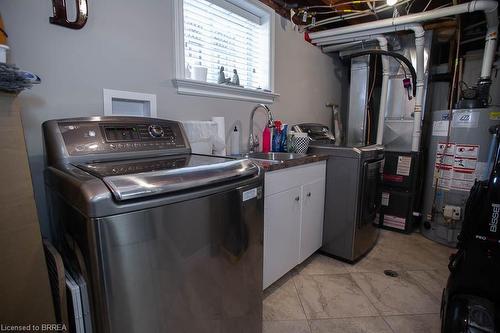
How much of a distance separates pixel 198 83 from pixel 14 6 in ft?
2.86

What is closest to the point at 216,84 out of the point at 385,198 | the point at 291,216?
the point at 291,216

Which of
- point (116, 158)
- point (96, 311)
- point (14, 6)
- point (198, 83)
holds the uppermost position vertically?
point (14, 6)

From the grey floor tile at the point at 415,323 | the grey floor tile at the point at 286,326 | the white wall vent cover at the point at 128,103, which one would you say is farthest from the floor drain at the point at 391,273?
the white wall vent cover at the point at 128,103

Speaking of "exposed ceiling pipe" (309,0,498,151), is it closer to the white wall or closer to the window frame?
the window frame

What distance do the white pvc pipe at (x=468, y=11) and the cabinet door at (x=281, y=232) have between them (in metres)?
1.80

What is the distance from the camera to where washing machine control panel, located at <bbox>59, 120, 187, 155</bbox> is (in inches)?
38.0

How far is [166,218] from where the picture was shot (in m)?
0.76

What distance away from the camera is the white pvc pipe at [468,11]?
77.6 inches

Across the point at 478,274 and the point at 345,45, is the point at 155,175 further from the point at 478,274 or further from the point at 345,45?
the point at 345,45

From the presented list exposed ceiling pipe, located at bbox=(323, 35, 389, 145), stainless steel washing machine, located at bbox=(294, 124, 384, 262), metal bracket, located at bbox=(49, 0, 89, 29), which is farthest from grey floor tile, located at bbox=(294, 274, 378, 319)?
metal bracket, located at bbox=(49, 0, 89, 29)

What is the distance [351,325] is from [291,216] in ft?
2.29

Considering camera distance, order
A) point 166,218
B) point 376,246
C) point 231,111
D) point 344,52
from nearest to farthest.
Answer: point 166,218, point 231,111, point 376,246, point 344,52

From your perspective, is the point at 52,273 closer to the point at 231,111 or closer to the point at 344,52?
the point at 231,111

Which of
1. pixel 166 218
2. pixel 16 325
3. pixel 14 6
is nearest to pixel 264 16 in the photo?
pixel 14 6
